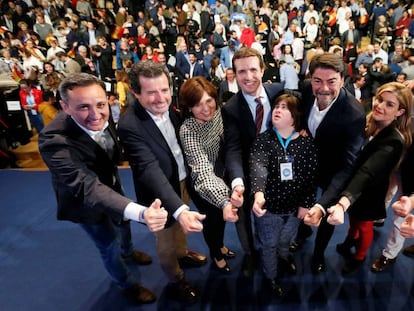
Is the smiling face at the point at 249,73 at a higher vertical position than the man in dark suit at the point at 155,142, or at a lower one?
higher

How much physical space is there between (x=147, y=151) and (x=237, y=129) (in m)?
0.56

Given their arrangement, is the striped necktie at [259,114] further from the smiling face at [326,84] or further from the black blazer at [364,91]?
the black blazer at [364,91]

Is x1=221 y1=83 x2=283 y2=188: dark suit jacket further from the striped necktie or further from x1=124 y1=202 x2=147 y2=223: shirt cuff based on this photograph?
x1=124 y1=202 x2=147 y2=223: shirt cuff

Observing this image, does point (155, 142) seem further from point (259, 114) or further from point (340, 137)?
point (340, 137)

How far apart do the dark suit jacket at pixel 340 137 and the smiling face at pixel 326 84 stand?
0.06m

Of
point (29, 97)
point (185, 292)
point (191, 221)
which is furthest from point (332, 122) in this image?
point (29, 97)

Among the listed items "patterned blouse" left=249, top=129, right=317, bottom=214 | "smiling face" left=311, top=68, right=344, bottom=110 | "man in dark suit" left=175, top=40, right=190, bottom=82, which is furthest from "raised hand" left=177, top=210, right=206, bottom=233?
"man in dark suit" left=175, top=40, right=190, bottom=82

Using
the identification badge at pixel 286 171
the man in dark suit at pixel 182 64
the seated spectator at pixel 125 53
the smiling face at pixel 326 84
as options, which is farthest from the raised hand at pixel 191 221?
the seated spectator at pixel 125 53

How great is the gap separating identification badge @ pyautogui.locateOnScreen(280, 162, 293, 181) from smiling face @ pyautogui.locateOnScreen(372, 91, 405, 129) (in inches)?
23.5

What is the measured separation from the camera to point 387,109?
188cm

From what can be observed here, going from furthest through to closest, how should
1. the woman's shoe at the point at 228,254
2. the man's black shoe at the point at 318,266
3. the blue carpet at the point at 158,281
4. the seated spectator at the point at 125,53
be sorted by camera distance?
the seated spectator at the point at 125,53
the woman's shoe at the point at 228,254
the man's black shoe at the point at 318,266
the blue carpet at the point at 158,281

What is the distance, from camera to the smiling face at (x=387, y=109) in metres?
1.87

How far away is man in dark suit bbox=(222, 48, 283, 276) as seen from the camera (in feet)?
6.15

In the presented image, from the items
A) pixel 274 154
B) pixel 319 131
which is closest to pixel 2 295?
pixel 274 154
